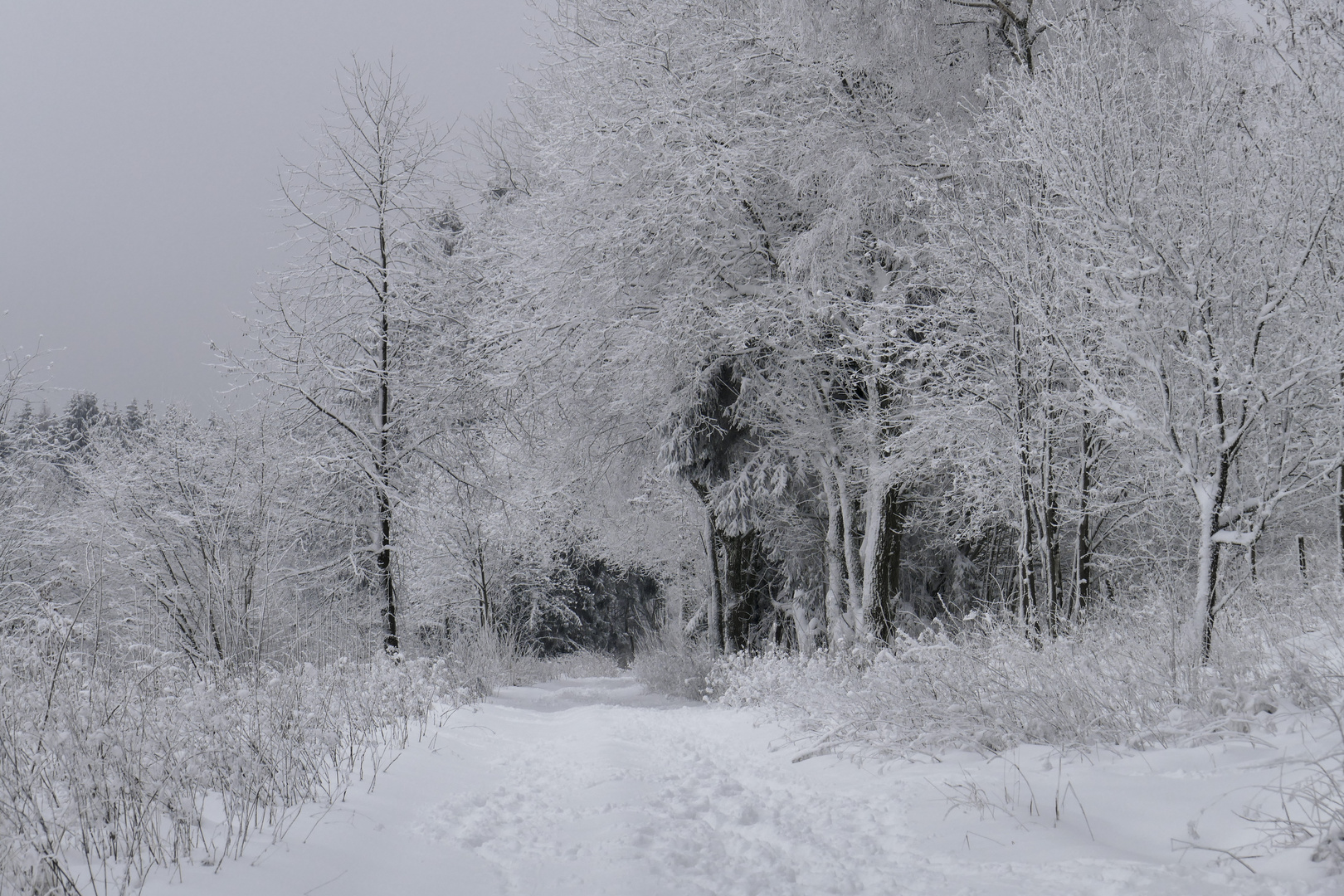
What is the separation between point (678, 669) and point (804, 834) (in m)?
13.9

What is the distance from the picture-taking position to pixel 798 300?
10969mm

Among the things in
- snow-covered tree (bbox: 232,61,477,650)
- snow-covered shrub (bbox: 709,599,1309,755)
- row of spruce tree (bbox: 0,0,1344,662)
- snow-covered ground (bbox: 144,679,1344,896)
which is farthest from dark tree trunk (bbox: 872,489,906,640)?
snow-covered tree (bbox: 232,61,477,650)

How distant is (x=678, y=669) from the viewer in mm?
17297

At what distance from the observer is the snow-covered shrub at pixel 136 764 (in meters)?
2.68

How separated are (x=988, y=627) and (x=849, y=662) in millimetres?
1403

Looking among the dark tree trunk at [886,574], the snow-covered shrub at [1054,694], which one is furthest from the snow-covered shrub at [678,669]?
the snow-covered shrub at [1054,694]

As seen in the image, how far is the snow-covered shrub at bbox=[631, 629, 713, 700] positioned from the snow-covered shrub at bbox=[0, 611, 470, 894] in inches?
426

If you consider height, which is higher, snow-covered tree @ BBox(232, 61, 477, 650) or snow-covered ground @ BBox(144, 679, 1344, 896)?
snow-covered tree @ BBox(232, 61, 477, 650)

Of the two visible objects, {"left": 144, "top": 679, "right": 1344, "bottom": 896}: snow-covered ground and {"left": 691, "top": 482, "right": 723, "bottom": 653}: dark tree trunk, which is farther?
{"left": 691, "top": 482, "right": 723, "bottom": 653}: dark tree trunk

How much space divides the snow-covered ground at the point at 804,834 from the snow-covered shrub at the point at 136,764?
20 centimetres

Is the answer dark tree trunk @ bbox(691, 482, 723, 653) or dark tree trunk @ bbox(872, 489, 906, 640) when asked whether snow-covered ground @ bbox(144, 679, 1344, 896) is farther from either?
dark tree trunk @ bbox(691, 482, 723, 653)

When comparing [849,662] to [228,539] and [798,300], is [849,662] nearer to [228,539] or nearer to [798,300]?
[798,300]

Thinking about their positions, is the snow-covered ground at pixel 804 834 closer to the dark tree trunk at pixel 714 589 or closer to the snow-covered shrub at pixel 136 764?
the snow-covered shrub at pixel 136 764

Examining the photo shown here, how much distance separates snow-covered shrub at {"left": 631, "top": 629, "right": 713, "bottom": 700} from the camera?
634 inches
